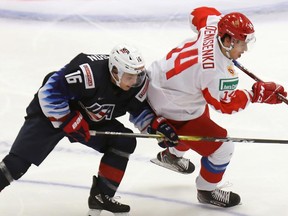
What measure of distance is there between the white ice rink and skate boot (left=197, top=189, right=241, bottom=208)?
34mm

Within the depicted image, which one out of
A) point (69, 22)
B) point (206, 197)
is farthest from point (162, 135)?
point (69, 22)

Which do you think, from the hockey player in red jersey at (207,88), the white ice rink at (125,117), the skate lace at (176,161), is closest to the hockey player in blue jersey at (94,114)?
the hockey player in red jersey at (207,88)

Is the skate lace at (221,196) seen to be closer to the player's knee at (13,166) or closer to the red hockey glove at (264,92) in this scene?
the red hockey glove at (264,92)

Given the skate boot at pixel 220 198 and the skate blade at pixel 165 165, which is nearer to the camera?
the skate boot at pixel 220 198

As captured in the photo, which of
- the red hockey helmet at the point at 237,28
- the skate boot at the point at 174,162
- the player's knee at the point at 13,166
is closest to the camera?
the red hockey helmet at the point at 237,28

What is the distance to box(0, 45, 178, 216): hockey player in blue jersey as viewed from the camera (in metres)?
3.29

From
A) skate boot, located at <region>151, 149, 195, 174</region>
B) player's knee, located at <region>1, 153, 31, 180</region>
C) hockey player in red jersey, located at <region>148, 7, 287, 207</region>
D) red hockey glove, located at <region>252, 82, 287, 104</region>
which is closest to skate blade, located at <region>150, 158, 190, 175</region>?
skate boot, located at <region>151, 149, 195, 174</region>

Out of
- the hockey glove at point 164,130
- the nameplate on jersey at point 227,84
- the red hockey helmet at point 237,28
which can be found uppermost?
the red hockey helmet at point 237,28

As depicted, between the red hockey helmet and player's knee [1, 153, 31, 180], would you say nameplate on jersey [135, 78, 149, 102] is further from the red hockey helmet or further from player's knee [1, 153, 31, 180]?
player's knee [1, 153, 31, 180]

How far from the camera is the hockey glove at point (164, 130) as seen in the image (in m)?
3.46

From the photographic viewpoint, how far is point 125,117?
4664 millimetres

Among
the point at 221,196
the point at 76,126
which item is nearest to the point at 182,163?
the point at 221,196

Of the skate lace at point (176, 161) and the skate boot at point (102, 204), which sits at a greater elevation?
the skate lace at point (176, 161)

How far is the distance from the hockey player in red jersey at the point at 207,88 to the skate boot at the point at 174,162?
0.23m
